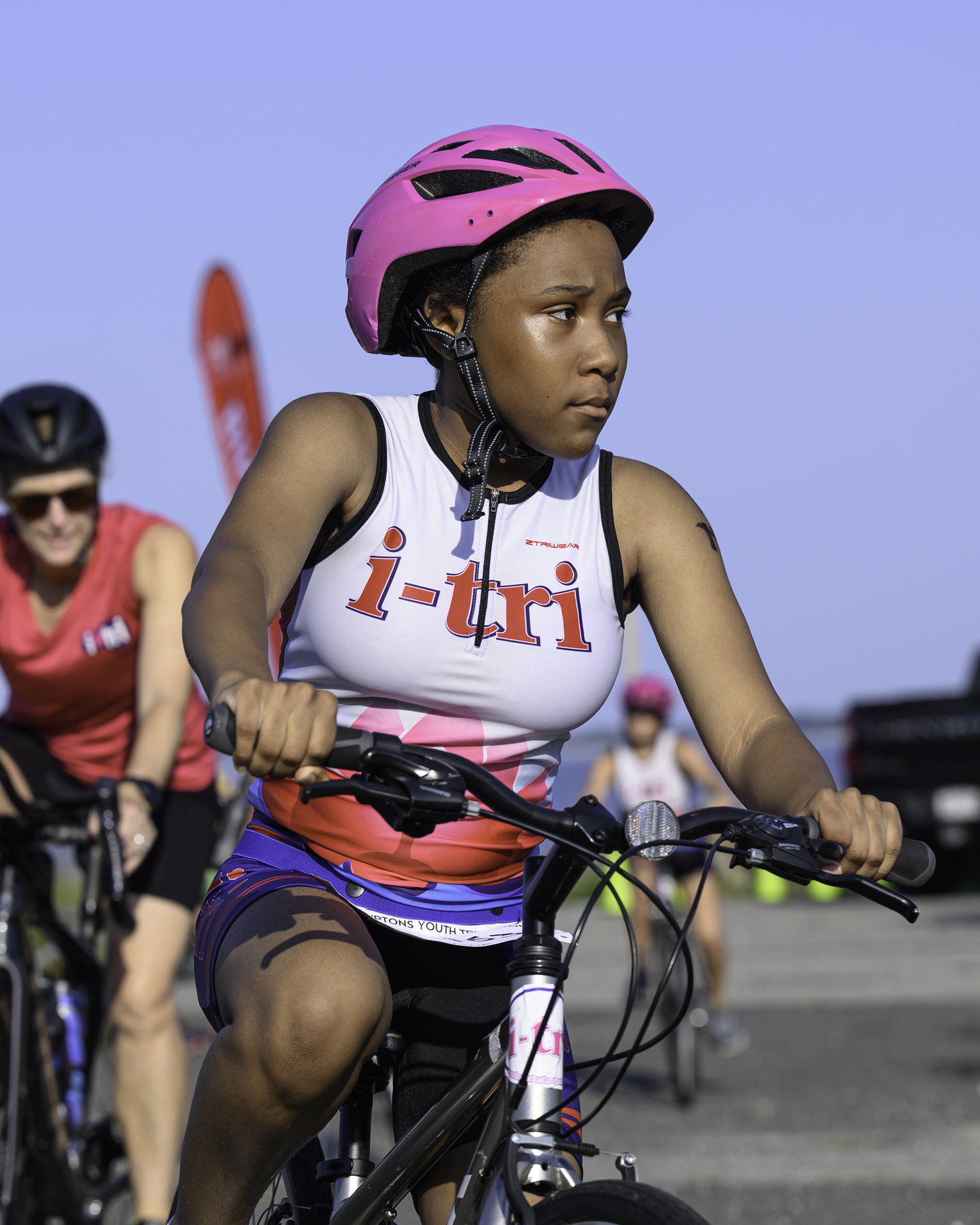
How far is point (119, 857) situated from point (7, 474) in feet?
4.22

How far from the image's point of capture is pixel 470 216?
2.91m

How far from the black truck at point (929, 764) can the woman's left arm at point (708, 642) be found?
15.4m

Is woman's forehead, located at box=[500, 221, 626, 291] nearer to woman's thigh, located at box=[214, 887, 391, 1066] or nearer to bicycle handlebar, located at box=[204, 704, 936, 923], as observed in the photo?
bicycle handlebar, located at box=[204, 704, 936, 923]

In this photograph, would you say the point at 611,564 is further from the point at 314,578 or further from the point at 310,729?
the point at 310,729

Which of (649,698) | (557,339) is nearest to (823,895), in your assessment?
(649,698)

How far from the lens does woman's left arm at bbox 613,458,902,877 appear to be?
2805mm

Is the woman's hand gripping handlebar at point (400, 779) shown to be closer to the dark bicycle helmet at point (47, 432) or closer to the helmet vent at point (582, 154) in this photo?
the helmet vent at point (582, 154)

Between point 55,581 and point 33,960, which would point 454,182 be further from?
point 33,960

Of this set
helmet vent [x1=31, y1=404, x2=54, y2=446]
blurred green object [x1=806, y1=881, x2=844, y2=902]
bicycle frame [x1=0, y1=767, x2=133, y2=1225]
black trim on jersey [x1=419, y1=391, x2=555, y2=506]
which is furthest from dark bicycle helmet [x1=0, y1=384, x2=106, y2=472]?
blurred green object [x1=806, y1=881, x2=844, y2=902]

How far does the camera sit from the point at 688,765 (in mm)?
11414

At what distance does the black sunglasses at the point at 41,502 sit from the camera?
18.0ft

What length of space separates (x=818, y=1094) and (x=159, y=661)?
16.2 ft

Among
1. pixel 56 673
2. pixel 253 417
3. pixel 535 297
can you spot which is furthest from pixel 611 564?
pixel 253 417

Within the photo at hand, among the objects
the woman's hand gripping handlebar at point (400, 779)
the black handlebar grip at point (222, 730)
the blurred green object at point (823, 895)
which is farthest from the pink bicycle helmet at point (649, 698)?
the blurred green object at point (823, 895)
